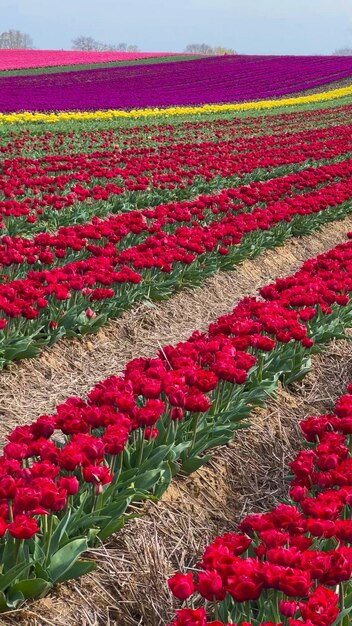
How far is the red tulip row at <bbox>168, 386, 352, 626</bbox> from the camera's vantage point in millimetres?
2254

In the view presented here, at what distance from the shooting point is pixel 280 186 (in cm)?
1273

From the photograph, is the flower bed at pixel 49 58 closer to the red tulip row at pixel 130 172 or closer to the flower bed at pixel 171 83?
the flower bed at pixel 171 83

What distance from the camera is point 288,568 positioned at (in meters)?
2.32

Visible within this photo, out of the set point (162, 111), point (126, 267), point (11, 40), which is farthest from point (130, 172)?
point (11, 40)

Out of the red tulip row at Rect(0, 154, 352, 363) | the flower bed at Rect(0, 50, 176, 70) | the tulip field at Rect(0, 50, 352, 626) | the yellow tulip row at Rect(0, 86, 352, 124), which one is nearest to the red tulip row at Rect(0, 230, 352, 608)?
the tulip field at Rect(0, 50, 352, 626)

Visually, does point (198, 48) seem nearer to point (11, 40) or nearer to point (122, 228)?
point (11, 40)

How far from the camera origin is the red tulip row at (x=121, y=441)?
2.83 metres

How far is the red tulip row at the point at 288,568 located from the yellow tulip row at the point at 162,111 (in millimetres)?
24239

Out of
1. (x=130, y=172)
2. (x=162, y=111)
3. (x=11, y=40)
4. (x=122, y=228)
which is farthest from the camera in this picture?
(x=11, y=40)

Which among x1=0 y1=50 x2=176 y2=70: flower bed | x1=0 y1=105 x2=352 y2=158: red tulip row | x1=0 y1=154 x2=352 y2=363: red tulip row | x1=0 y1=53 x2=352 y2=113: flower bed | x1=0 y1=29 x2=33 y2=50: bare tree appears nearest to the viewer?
x1=0 y1=154 x2=352 y2=363: red tulip row

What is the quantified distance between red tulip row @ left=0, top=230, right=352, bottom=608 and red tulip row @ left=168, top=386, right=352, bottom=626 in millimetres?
42

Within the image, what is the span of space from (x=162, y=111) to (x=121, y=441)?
1210 inches

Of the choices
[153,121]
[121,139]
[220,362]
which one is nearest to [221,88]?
[153,121]

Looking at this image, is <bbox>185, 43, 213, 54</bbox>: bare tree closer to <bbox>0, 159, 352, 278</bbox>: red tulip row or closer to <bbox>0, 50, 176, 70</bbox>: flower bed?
<bbox>0, 50, 176, 70</bbox>: flower bed
